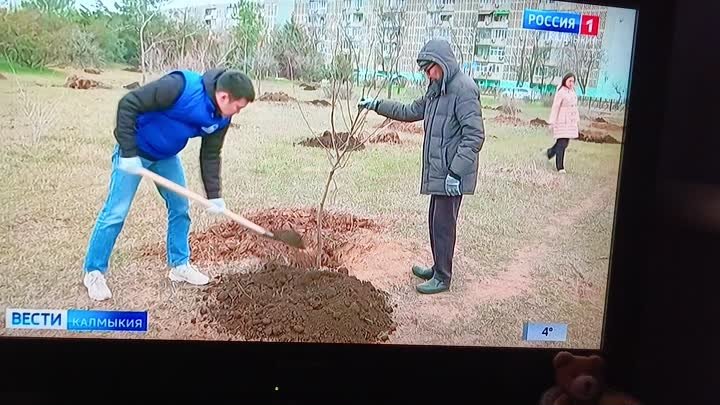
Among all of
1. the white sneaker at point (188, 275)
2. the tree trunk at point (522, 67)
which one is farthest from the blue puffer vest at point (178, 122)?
the tree trunk at point (522, 67)

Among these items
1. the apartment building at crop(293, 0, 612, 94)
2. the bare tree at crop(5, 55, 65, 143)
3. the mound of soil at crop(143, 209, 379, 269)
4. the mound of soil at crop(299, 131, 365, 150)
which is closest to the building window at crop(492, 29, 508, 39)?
the apartment building at crop(293, 0, 612, 94)

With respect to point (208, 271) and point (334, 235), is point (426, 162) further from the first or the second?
point (208, 271)

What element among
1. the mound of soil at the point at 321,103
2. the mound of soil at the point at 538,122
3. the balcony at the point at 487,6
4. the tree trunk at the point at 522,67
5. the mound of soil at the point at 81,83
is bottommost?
the mound of soil at the point at 538,122

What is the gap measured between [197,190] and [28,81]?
374mm

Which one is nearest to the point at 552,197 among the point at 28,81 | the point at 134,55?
the point at 134,55

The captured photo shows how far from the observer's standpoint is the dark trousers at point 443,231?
1.42 metres

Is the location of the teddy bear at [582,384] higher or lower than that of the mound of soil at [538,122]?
lower

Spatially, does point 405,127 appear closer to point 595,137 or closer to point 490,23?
point 490,23

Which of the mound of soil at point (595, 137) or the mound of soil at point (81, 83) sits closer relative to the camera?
the mound of soil at point (81, 83)

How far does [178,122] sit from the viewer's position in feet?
4.39

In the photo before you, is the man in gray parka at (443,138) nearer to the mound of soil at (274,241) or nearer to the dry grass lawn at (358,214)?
the dry grass lawn at (358,214)

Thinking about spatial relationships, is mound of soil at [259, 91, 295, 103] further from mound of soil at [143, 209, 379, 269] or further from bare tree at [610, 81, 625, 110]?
bare tree at [610, 81, 625, 110]

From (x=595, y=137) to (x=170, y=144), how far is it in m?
0.89

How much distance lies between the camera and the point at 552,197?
57.1 inches
